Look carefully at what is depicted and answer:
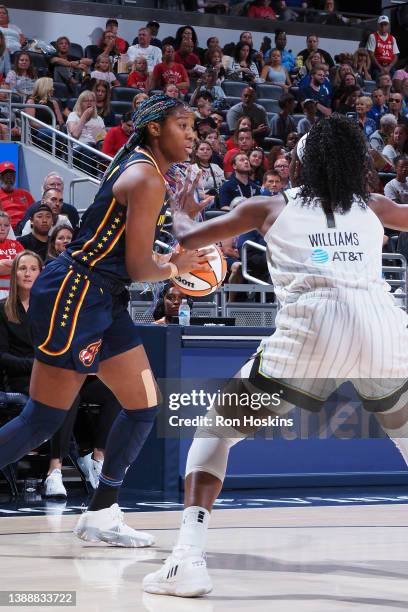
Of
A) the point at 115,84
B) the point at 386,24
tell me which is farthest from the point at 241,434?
the point at 386,24

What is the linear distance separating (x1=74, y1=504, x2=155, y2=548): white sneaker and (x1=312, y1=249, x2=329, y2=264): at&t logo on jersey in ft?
6.56

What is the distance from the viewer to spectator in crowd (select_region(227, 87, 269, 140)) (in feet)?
46.7

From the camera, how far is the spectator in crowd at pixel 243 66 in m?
16.4

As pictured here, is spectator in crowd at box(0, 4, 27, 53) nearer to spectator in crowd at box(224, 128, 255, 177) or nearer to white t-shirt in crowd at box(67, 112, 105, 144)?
white t-shirt in crowd at box(67, 112, 105, 144)

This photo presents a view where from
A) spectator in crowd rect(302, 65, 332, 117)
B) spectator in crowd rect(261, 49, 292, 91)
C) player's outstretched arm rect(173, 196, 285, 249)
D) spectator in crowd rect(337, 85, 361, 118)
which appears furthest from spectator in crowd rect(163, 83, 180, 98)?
player's outstretched arm rect(173, 196, 285, 249)

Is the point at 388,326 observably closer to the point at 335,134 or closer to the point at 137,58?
the point at 335,134

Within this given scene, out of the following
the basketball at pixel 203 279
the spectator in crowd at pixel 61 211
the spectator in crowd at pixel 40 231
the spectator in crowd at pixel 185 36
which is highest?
the spectator in crowd at pixel 185 36

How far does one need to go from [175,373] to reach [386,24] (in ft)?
43.2

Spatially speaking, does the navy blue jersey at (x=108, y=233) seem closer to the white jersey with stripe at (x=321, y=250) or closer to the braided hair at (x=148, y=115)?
the braided hair at (x=148, y=115)

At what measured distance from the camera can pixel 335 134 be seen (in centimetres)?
365

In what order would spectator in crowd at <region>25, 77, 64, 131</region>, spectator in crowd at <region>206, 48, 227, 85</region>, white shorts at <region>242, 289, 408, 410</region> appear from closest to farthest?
white shorts at <region>242, 289, 408, 410</region>
spectator in crowd at <region>25, 77, 64, 131</region>
spectator in crowd at <region>206, 48, 227, 85</region>

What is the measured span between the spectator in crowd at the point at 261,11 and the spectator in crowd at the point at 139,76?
14.2 feet

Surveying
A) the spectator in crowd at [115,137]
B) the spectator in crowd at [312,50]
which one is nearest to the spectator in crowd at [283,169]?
the spectator in crowd at [115,137]

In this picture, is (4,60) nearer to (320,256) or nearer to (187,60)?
(187,60)
